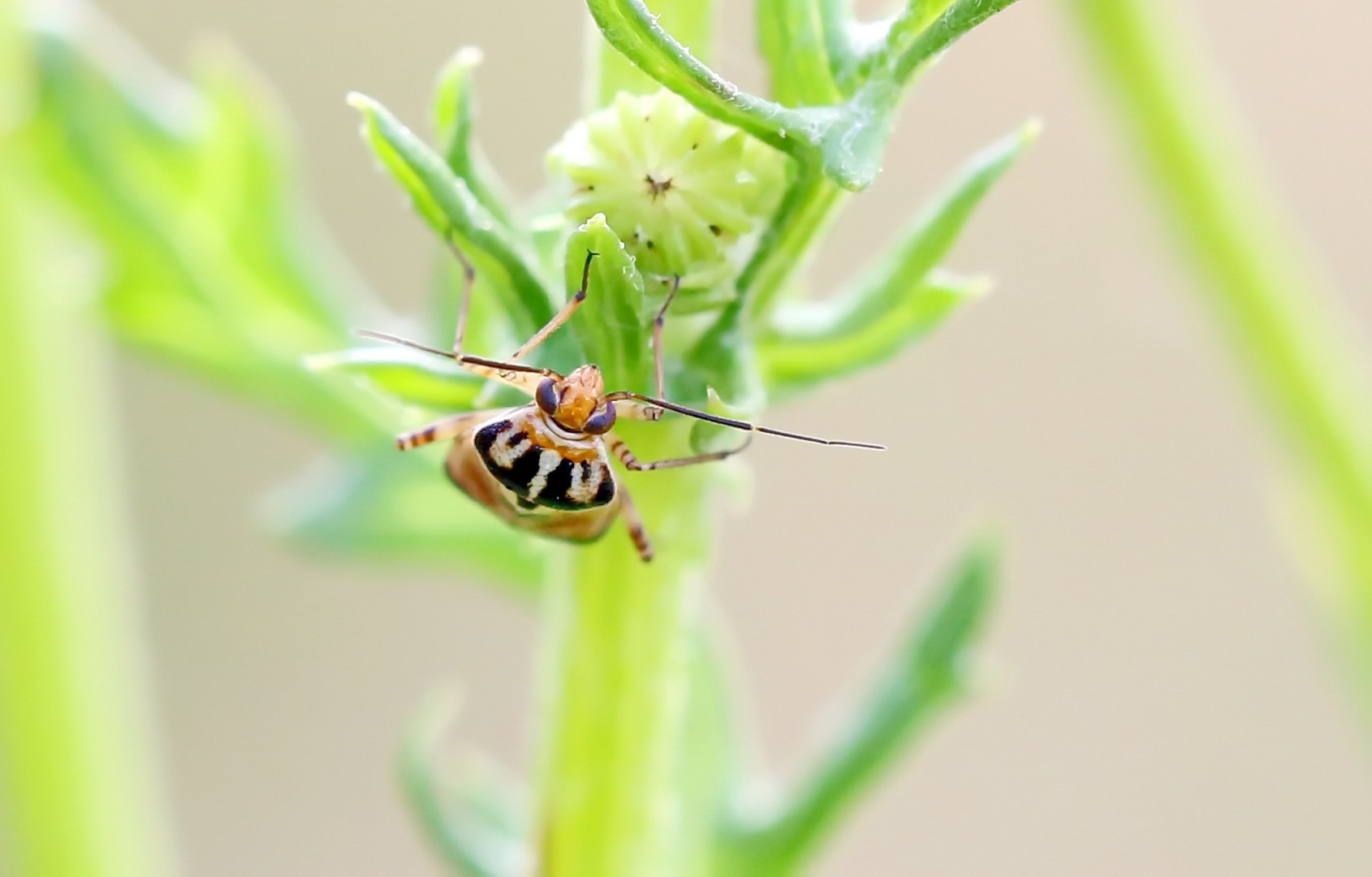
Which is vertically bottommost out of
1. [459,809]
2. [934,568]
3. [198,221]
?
[934,568]

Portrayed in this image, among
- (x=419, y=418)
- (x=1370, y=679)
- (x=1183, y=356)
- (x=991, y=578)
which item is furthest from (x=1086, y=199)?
(x=419, y=418)

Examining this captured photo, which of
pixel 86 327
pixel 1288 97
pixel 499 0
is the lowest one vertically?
pixel 1288 97

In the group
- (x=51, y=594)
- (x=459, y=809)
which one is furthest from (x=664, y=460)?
(x=51, y=594)

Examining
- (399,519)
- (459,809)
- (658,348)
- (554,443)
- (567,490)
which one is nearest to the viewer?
(658,348)

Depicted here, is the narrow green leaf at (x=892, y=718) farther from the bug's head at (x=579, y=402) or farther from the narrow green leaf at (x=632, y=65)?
the narrow green leaf at (x=632, y=65)

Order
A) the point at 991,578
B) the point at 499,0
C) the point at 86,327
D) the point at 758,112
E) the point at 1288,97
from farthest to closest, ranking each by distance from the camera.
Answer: the point at 1288,97 → the point at 499,0 → the point at 86,327 → the point at 991,578 → the point at 758,112

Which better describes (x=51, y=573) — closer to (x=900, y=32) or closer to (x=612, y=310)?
(x=612, y=310)

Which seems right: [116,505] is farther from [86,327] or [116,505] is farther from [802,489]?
[802,489]

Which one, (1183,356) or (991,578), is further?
(1183,356)
